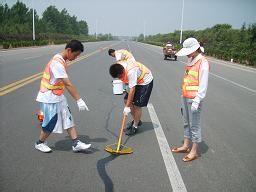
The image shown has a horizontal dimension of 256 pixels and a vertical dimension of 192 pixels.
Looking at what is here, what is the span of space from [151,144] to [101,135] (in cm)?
96

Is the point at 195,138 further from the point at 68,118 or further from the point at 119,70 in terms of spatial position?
the point at 68,118

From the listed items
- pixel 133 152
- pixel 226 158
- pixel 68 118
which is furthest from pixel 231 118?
pixel 68 118

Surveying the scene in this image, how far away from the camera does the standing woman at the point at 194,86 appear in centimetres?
499

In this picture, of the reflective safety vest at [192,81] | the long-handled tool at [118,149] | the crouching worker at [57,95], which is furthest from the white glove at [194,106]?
the crouching worker at [57,95]

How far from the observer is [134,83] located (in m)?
5.71

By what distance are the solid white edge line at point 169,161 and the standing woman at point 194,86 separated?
10.2 inches

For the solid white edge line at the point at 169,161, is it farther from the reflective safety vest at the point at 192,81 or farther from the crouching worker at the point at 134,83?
the reflective safety vest at the point at 192,81

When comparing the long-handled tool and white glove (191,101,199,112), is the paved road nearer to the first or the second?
the long-handled tool

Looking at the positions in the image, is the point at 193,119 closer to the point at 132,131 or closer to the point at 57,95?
the point at 132,131

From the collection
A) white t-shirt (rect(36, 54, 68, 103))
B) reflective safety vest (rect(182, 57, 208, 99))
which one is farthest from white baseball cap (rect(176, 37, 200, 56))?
white t-shirt (rect(36, 54, 68, 103))

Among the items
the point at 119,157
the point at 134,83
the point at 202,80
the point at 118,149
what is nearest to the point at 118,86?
the point at 134,83

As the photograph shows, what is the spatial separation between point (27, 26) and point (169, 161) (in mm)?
73864

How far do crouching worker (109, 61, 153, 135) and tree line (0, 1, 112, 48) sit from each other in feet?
111

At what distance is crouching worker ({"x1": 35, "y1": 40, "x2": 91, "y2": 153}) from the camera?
500 cm
